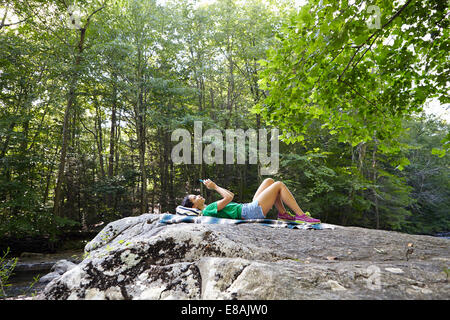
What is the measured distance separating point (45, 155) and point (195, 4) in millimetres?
12775

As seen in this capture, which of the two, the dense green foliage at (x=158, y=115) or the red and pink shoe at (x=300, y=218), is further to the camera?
the dense green foliage at (x=158, y=115)

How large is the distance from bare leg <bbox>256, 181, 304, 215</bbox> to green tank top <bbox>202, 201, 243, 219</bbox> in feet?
1.40

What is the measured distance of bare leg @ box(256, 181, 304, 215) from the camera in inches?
154

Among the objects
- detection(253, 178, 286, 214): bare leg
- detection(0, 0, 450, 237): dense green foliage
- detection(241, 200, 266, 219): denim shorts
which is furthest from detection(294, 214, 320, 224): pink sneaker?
detection(0, 0, 450, 237): dense green foliage

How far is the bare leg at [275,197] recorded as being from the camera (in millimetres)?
3920

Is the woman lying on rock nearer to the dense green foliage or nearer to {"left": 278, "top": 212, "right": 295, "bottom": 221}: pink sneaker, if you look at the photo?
{"left": 278, "top": 212, "right": 295, "bottom": 221}: pink sneaker

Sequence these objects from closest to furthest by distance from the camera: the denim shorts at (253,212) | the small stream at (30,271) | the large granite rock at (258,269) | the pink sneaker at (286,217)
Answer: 1. the large granite rock at (258,269)
2. the denim shorts at (253,212)
3. the pink sneaker at (286,217)
4. the small stream at (30,271)

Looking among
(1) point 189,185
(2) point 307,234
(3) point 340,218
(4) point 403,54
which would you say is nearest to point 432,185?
(3) point 340,218

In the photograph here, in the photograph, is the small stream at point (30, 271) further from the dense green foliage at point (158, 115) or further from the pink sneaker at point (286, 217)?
the pink sneaker at point (286, 217)

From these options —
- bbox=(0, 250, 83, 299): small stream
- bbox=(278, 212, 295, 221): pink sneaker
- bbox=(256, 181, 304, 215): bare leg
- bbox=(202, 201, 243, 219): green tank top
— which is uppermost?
bbox=(256, 181, 304, 215): bare leg

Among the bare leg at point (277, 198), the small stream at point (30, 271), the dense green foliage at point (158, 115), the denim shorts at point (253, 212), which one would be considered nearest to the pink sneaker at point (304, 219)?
the bare leg at point (277, 198)

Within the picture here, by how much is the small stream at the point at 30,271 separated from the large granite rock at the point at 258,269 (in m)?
6.29

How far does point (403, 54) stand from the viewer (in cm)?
329

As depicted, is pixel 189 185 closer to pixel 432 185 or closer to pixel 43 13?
pixel 43 13
